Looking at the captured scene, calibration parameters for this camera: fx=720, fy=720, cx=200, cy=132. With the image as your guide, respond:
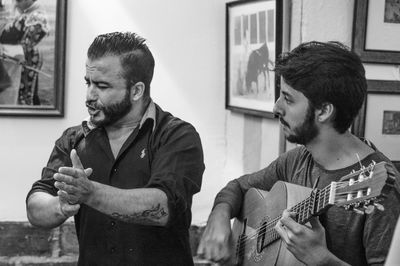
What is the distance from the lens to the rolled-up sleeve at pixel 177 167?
241 cm

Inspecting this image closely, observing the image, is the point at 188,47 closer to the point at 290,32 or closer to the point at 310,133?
the point at 290,32

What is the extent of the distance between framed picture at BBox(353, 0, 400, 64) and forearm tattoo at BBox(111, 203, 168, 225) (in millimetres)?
1528

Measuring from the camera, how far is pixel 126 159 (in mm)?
2582

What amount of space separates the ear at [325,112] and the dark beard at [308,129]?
0.06 feet

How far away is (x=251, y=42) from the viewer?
411 centimetres

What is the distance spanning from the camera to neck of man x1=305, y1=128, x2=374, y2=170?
2.36 meters

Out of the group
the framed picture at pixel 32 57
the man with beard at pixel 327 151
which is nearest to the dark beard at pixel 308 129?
the man with beard at pixel 327 151

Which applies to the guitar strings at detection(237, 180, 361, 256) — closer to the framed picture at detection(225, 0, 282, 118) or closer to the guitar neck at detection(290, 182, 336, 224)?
the guitar neck at detection(290, 182, 336, 224)

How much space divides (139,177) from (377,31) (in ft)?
5.02

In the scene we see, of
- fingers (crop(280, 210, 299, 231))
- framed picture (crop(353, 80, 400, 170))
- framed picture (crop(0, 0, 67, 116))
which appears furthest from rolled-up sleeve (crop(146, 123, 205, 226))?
framed picture (crop(0, 0, 67, 116))

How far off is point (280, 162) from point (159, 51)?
1.87 meters

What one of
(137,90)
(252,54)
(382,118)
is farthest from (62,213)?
(252,54)

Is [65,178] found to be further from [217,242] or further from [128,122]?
[217,242]

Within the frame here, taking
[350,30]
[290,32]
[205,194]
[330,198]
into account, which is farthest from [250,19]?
[330,198]
